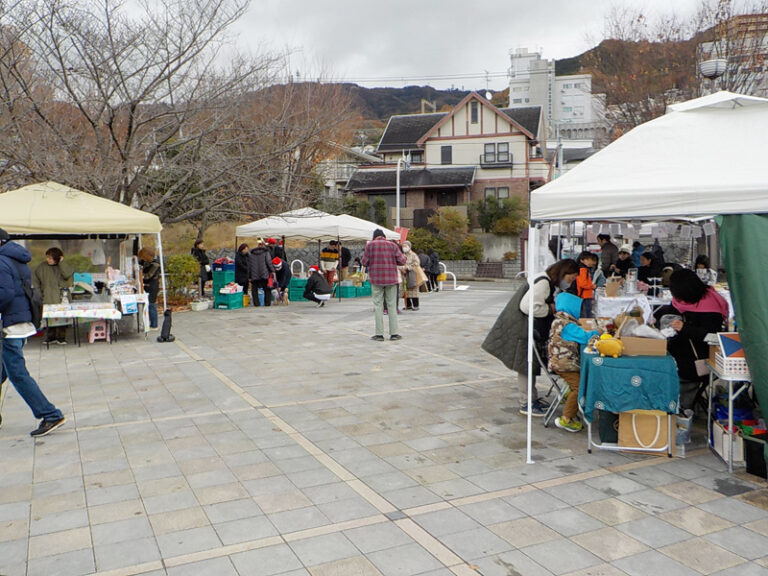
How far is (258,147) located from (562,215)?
443 inches

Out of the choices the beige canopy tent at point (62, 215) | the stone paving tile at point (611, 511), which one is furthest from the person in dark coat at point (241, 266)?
the stone paving tile at point (611, 511)

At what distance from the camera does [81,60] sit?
1238 cm

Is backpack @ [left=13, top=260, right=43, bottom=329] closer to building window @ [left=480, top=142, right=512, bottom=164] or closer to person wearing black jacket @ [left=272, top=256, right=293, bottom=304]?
person wearing black jacket @ [left=272, top=256, right=293, bottom=304]

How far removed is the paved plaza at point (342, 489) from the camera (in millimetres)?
3488

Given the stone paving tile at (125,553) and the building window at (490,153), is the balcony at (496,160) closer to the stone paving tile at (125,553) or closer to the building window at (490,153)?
the building window at (490,153)

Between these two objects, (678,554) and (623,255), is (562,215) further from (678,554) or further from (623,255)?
(623,255)

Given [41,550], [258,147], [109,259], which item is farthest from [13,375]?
[258,147]

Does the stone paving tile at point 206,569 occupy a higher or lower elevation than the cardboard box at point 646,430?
lower

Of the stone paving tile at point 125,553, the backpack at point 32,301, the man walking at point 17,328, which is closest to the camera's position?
the stone paving tile at point 125,553

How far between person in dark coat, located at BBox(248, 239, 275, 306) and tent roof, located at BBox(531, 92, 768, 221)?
37.9ft

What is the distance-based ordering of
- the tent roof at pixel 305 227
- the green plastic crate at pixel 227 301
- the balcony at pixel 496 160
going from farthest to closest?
the balcony at pixel 496 160, the tent roof at pixel 305 227, the green plastic crate at pixel 227 301

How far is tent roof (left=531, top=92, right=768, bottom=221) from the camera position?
439 centimetres

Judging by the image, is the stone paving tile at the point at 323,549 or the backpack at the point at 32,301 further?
the backpack at the point at 32,301

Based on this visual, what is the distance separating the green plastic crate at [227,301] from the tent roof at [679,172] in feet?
39.7
